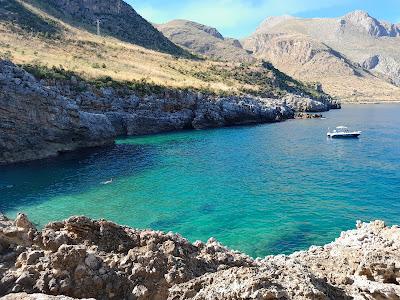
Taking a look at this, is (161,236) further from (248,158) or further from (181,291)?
(248,158)

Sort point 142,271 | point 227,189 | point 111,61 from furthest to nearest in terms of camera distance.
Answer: point 111,61 → point 227,189 → point 142,271

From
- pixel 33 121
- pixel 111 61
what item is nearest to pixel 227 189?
pixel 33 121

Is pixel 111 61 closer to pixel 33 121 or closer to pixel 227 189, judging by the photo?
pixel 33 121

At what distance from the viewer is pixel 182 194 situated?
39.8 meters

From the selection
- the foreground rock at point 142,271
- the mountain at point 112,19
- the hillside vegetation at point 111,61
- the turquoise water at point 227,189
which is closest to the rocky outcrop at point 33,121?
the turquoise water at point 227,189

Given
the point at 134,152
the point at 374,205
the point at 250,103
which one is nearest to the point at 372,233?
the point at 374,205

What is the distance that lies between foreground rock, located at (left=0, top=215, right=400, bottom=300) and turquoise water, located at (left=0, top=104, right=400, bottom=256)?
14288mm

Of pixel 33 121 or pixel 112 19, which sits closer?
pixel 33 121

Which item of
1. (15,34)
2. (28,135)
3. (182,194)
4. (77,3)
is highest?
(77,3)

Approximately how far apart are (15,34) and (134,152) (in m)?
64.3

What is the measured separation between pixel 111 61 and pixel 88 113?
1909 inches

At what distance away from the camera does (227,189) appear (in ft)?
137

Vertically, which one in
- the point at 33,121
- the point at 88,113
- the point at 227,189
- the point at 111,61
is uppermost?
the point at 111,61

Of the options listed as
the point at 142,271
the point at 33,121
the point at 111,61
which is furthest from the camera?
the point at 111,61
